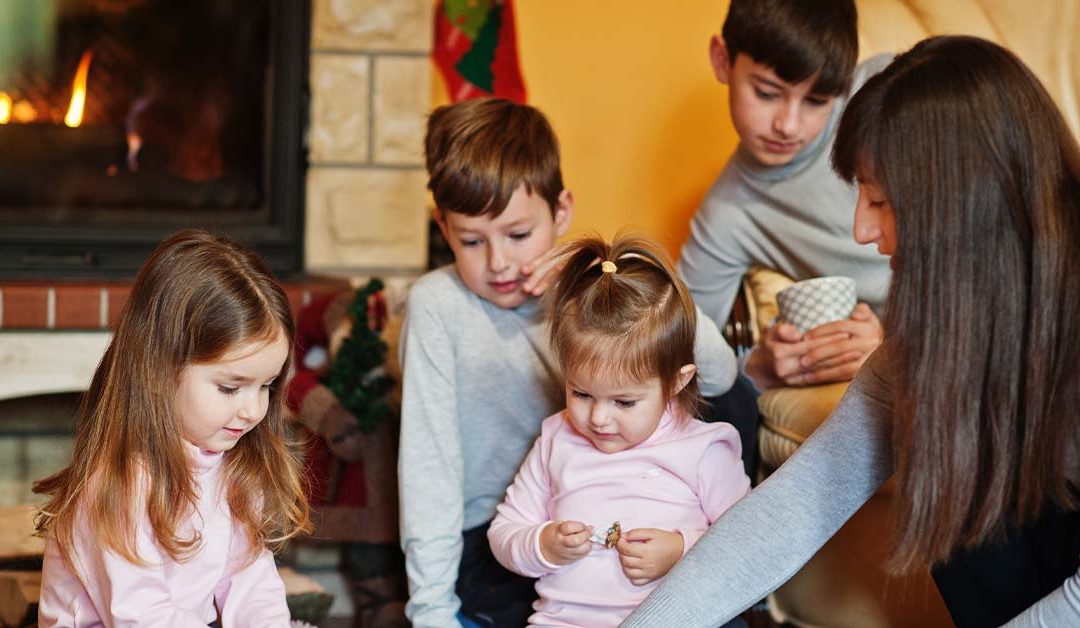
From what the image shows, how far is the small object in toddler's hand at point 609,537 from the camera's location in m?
1.58

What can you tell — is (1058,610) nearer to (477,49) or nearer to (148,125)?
(477,49)

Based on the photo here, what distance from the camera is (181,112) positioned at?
283 cm

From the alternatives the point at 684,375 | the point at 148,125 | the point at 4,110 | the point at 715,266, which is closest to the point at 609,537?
the point at 684,375

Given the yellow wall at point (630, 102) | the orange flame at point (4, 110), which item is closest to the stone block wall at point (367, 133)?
the yellow wall at point (630, 102)

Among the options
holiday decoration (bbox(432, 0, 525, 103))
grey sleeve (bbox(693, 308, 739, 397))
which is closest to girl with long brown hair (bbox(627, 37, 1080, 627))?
grey sleeve (bbox(693, 308, 739, 397))

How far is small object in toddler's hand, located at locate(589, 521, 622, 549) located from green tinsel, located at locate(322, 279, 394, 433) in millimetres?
783

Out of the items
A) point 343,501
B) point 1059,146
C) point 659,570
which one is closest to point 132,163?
point 343,501

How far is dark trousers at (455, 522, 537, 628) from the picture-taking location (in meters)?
1.78

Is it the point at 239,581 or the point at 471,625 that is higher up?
the point at 239,581

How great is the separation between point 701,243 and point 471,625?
0.83 meters

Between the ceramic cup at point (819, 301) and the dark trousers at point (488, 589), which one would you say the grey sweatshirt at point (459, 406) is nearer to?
the dark trousers at point (488, 589)

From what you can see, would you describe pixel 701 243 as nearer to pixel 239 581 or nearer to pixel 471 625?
pixel 471 625

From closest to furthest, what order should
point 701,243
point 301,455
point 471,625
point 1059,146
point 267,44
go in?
point 1059,146 → point 301,455 → point 471,625 → point 701,243 → point 267,44

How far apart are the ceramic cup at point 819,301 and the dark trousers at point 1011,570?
57 centimetres
